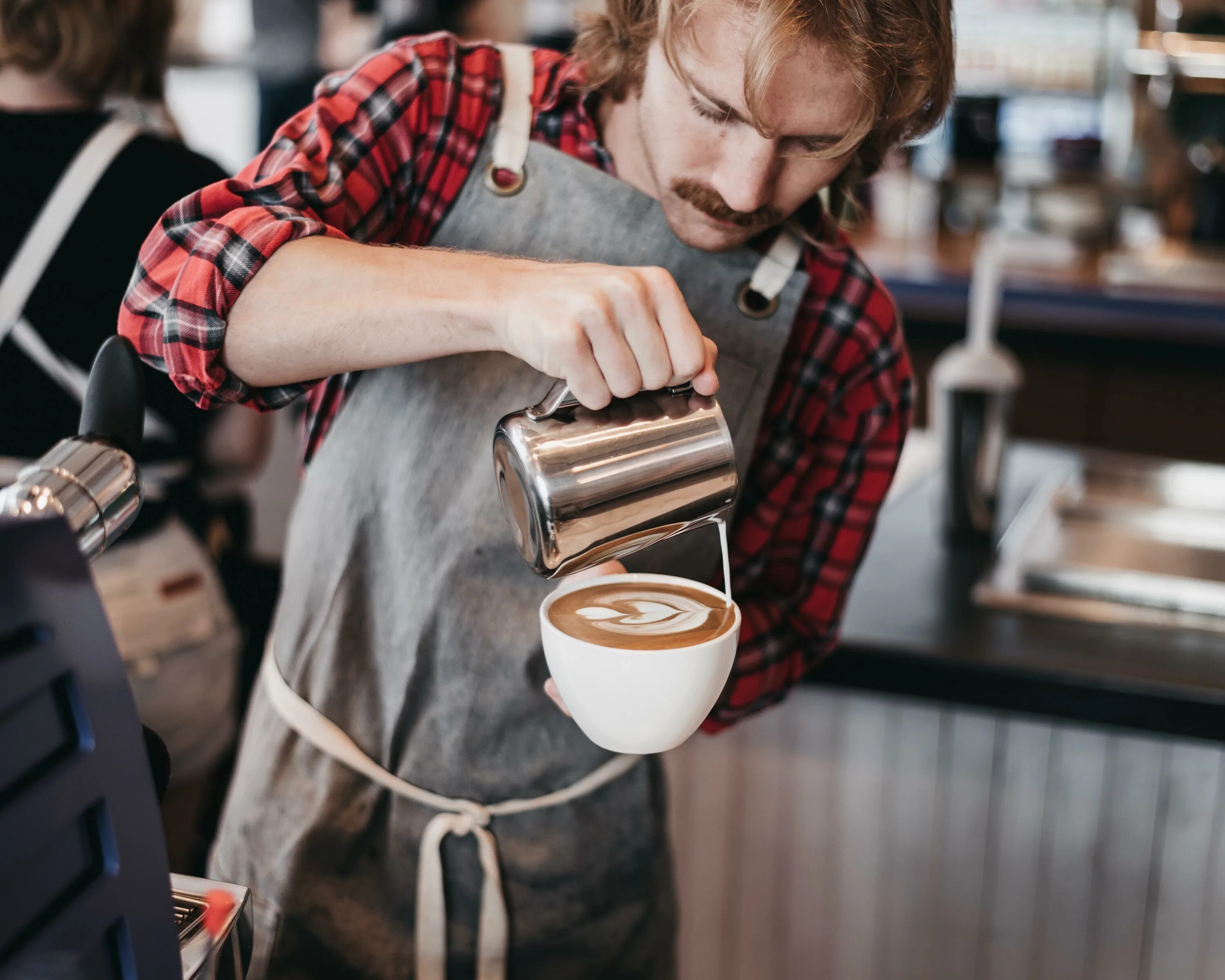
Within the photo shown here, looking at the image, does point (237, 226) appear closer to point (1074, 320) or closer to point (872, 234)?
point (1074, 320)

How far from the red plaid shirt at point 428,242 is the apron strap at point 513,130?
14 millimetres

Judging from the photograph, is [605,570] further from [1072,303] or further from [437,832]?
[1072,303]

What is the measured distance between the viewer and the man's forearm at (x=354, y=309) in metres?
0.79

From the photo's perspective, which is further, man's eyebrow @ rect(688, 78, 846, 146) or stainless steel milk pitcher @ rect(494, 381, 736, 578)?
man's eyebrow @ rect(688, 78, 846, 146)

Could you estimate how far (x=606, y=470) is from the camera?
74 centimetres

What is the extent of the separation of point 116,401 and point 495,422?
39cm

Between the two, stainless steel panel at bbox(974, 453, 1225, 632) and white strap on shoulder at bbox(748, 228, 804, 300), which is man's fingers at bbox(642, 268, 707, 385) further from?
stainless steel panel at bbox(974, 453, 1225, 632)

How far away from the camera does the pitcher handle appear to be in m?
0.74

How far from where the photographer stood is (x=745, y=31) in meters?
0.87

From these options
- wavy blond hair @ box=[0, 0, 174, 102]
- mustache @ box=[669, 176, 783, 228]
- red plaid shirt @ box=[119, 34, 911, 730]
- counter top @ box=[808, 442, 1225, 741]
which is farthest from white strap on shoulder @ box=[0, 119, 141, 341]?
counter top @ box=[808, 442, 1225, 741]

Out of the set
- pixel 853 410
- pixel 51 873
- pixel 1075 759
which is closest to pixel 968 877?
pixel 1075 759

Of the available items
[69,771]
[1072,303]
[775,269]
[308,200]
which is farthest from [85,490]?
[1072,303]

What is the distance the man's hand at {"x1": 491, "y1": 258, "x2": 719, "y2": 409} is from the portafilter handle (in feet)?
0.74

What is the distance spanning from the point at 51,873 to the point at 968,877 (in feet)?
4.24
